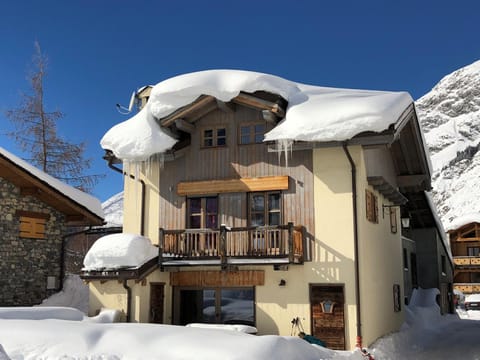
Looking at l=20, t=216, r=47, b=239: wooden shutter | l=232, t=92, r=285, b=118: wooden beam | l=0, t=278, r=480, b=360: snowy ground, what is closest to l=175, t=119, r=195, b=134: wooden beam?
l=232, t=92, r=285, b=118: wooden beam

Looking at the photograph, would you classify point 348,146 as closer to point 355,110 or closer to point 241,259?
point 355,110

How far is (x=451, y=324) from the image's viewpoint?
22406mm

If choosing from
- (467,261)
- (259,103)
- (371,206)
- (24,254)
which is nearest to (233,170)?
(259,103)

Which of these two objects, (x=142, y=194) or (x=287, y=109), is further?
(x=142, y=194)

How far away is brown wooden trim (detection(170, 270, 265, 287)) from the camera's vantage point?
1538 cm

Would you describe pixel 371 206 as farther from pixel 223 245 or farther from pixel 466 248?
pixel 466 248

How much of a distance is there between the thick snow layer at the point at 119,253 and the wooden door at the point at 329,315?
4474mm

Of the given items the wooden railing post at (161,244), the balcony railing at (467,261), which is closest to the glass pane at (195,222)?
the wooden railing post at (161,244)

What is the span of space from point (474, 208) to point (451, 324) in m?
70.8

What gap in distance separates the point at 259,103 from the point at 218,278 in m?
4.75

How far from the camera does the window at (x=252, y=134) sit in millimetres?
16172

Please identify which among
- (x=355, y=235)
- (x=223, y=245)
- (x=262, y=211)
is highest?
(x=262, y=211)

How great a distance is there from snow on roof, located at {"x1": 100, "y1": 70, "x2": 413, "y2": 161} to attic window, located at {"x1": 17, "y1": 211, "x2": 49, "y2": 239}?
4.09 meters

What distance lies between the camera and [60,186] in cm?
1942
